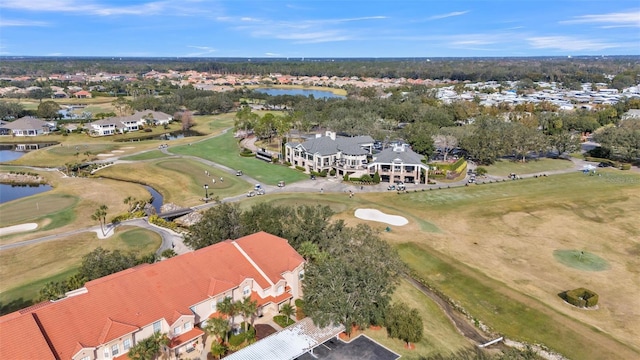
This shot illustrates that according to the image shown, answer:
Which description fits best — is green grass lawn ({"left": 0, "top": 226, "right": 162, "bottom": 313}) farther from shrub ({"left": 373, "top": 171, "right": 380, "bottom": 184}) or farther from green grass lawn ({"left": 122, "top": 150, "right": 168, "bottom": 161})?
green grass lawn ({"left": 122, "top": 150, "right": 168, "bottom": 161})

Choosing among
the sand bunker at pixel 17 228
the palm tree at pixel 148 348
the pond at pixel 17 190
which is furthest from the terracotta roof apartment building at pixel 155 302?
the pond at pixel 17 190

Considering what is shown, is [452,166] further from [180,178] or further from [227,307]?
[227,307]

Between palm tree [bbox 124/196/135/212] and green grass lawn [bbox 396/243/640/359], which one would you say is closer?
green grass lawn [bbox 396/243/640/359]

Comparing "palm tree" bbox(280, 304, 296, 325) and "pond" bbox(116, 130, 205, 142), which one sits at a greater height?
"pond" bbox(116, 130, 205, 142)

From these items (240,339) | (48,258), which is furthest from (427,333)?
(48,258)

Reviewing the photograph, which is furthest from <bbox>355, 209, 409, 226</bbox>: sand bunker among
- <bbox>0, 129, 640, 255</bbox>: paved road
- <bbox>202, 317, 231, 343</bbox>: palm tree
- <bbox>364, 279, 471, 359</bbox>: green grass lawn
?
<bbox>202, 317, 231, 343</bbox>: palm tree

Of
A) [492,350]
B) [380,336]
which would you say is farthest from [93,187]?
[492,350]

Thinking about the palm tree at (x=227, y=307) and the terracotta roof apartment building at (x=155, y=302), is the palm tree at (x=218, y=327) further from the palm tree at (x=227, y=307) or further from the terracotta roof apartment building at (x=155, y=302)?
the terracotta roof apartment building at (x=155, y=302)
